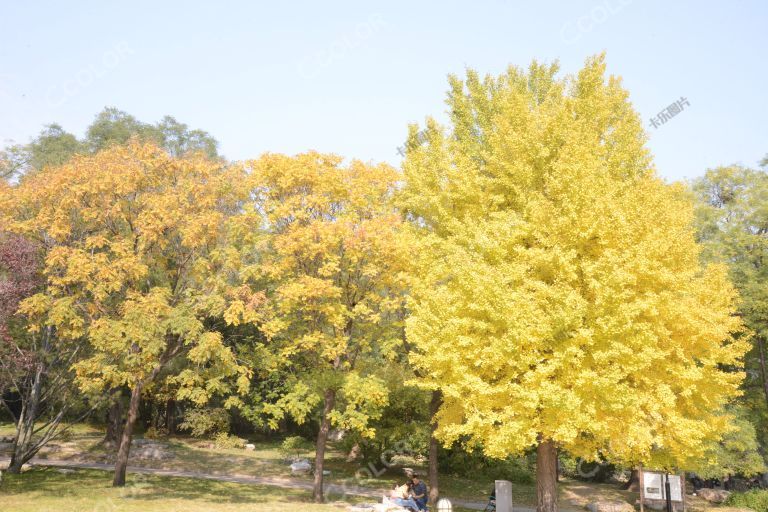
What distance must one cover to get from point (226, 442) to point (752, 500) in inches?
989

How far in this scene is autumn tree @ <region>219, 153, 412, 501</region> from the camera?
1561cm

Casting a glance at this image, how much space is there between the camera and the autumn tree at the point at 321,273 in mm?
15609

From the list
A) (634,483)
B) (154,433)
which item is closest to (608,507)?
(634,483)

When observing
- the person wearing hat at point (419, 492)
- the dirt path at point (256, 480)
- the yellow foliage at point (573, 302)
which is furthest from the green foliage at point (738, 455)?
the person wearing hat at point (419, 492)

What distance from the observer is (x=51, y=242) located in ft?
54.4

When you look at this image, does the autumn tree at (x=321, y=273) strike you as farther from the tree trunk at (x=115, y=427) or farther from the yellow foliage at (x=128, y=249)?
the tree trunk at (x=115, y=427)

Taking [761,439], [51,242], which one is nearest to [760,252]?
[761,439]

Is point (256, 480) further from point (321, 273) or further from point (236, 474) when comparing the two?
point (321, 273)

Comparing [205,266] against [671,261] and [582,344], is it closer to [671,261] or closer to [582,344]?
[582,344]

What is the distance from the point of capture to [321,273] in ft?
51.5

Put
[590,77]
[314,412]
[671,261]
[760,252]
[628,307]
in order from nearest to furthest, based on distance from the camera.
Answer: [628,307]
[671,261]
[590,77]
[760,252]
[314,412]

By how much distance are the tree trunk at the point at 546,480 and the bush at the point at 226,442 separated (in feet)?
68.8

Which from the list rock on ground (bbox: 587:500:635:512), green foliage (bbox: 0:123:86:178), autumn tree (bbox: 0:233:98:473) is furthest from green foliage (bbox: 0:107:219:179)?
rock on ground (bbox: 587:500:635:512)

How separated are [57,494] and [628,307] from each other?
15.9 m
